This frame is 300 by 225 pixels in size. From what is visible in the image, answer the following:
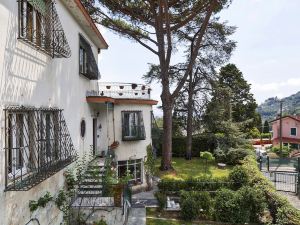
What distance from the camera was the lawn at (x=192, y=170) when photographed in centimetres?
2711

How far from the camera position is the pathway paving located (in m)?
12.1

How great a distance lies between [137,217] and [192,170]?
754 inches

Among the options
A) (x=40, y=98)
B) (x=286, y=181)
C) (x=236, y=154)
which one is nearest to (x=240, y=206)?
(x=286, y=181)

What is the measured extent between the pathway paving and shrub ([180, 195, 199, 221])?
349 cm

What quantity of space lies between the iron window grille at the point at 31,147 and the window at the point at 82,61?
461 centimetres

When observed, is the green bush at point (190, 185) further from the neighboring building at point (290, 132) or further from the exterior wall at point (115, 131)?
the neighboring building at point (290, 132)

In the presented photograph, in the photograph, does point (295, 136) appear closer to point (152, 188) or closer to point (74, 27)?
point (152, 188)

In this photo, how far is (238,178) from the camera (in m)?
21.0

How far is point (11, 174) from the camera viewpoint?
708 cm

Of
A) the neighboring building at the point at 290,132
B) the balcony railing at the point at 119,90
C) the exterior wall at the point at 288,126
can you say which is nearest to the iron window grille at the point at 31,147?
the balcony railing at the point at 119,90

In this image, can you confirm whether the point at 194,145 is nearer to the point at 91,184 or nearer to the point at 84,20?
the point at 91,184

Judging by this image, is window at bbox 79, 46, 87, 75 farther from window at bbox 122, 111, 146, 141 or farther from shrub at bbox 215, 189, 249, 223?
shrub at bbox 215, 189, 249, 223

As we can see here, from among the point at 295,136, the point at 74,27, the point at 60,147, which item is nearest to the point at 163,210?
the point at 60,147

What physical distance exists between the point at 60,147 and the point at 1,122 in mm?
3979
